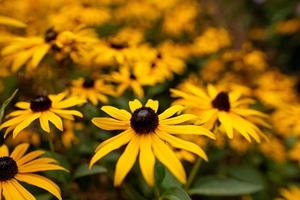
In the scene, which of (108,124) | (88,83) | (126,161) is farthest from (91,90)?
(126,161)

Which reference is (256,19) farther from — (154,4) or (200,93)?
(200,93)

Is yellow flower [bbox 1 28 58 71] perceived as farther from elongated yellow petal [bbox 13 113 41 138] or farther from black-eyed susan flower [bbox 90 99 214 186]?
black-eyed susan flower [bbox 90 99 214 186]

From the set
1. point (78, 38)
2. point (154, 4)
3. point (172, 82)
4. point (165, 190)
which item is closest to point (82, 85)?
point (78, 38)

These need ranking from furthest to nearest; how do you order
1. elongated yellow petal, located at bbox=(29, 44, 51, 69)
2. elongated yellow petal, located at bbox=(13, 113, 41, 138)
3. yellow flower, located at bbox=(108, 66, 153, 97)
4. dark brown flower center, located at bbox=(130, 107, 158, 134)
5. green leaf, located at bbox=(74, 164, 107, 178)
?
yellow flower, located at bbox=(108, 66, 153, 97) → elongated yellow petal, located at bbox=(29, 44, 51, 69) → green leaf, located at bbox=(74, 164, 107, 178) → elongated yellow petal, located at bbox=(13, 113, 41, 138) → dark brown flower center, located at bbox=(130, 107, 158, 134)

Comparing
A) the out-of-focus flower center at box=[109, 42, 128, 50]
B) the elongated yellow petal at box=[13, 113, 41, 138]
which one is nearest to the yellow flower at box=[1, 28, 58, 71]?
the out-of-focus flower center at box=[109, 42, 128, 50]

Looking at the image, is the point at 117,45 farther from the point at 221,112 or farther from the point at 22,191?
the point at 22,191

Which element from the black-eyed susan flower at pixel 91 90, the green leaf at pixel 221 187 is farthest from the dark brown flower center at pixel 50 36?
the green leaf at pixel 221 187

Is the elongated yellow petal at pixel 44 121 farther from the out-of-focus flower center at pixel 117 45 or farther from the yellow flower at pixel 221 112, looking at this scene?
the out-of-focus flower center at pixel 117 45
